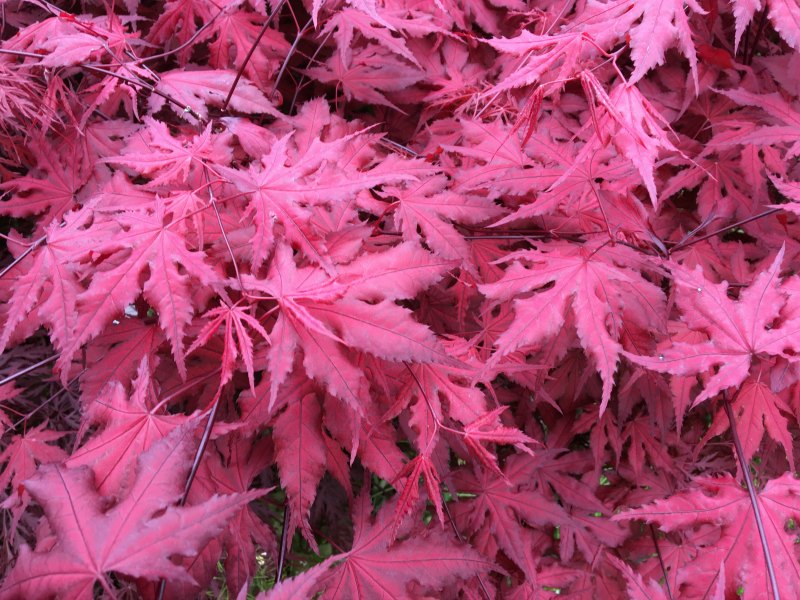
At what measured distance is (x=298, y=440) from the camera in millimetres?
1105

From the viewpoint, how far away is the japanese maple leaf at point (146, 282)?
3.08 feet

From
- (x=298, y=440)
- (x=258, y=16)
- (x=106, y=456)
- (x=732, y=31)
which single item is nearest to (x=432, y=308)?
(x=298, y=440)

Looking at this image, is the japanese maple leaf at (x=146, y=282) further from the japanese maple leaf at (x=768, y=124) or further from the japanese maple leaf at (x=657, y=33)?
the japanese maple leaf at (x=768, y=124)

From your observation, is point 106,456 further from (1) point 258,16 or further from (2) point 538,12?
(2) point 538,12

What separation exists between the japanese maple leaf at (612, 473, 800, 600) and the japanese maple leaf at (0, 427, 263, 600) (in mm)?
663

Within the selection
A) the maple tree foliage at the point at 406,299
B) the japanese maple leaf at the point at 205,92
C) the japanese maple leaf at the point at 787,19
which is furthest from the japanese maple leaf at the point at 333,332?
the japanese maple leaf at the point at 787,19

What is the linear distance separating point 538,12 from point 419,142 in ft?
1.47

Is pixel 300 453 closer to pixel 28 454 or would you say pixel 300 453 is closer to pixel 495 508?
pixel 495 508

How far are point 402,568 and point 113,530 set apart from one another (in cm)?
58

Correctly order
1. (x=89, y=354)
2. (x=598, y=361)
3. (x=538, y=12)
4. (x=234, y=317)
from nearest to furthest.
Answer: (x=234, y=317) < (x=598, y=361) < (x=89, y=354) < (x=538, y=12)

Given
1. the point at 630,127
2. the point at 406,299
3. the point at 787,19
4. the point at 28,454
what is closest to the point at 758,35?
the point at 787,19

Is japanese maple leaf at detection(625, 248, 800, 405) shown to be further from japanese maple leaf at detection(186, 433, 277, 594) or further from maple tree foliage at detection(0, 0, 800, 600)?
japanese maple leaf at detection(186, 433, 277, 594)

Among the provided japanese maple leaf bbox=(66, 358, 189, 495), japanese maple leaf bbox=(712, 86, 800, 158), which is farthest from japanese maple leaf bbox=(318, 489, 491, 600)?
japanese maple leaf bbox=(712, 86, 800, 158)

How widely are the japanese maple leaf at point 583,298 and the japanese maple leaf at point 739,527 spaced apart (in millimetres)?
268
